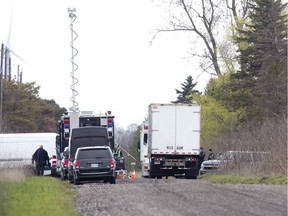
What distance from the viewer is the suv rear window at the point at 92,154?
3194 centimetres

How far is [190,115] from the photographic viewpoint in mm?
38688

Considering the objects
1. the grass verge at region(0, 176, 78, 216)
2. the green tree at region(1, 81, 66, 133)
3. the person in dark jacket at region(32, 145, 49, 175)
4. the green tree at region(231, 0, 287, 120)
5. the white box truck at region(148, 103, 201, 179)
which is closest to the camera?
the grass verge at region(0, 176, 78, 216)

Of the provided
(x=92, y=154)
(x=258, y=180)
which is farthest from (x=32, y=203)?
(x=92, y=154)

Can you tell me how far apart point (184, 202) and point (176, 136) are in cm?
2003

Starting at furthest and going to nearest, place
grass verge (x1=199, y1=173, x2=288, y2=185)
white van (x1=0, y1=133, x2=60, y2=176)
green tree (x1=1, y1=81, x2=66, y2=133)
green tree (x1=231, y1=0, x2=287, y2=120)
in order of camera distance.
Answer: green tree (x1=1, y1=81, x2=66, y2=133)
green tree (x1=231, y1=0, x2=287, y2=120)
white van (x1=0, y1=133, x2=60, y2=176)
grass verge (x1=199, y1=173, x2=288, y2=185)

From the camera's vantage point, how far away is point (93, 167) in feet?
104

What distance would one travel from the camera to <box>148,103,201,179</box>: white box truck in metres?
38.6

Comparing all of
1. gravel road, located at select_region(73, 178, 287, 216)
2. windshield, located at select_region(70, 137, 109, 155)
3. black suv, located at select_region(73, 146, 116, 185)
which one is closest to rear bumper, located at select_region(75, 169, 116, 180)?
black suv, located at select_region(73, 146, 116, 185)

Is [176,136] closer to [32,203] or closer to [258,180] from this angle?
[258,180]

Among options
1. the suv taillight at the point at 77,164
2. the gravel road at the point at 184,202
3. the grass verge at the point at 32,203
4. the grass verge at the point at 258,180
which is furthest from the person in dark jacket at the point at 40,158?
the grass verge at the point at 32,203

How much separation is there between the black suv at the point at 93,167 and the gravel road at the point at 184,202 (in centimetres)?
721

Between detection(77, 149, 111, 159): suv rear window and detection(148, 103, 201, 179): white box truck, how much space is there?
685 cm

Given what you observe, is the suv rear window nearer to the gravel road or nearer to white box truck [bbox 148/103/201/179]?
white box truck [bbox 148/103/201/179]

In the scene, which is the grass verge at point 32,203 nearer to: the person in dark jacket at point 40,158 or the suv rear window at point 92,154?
the suv rear window at point 92,154
